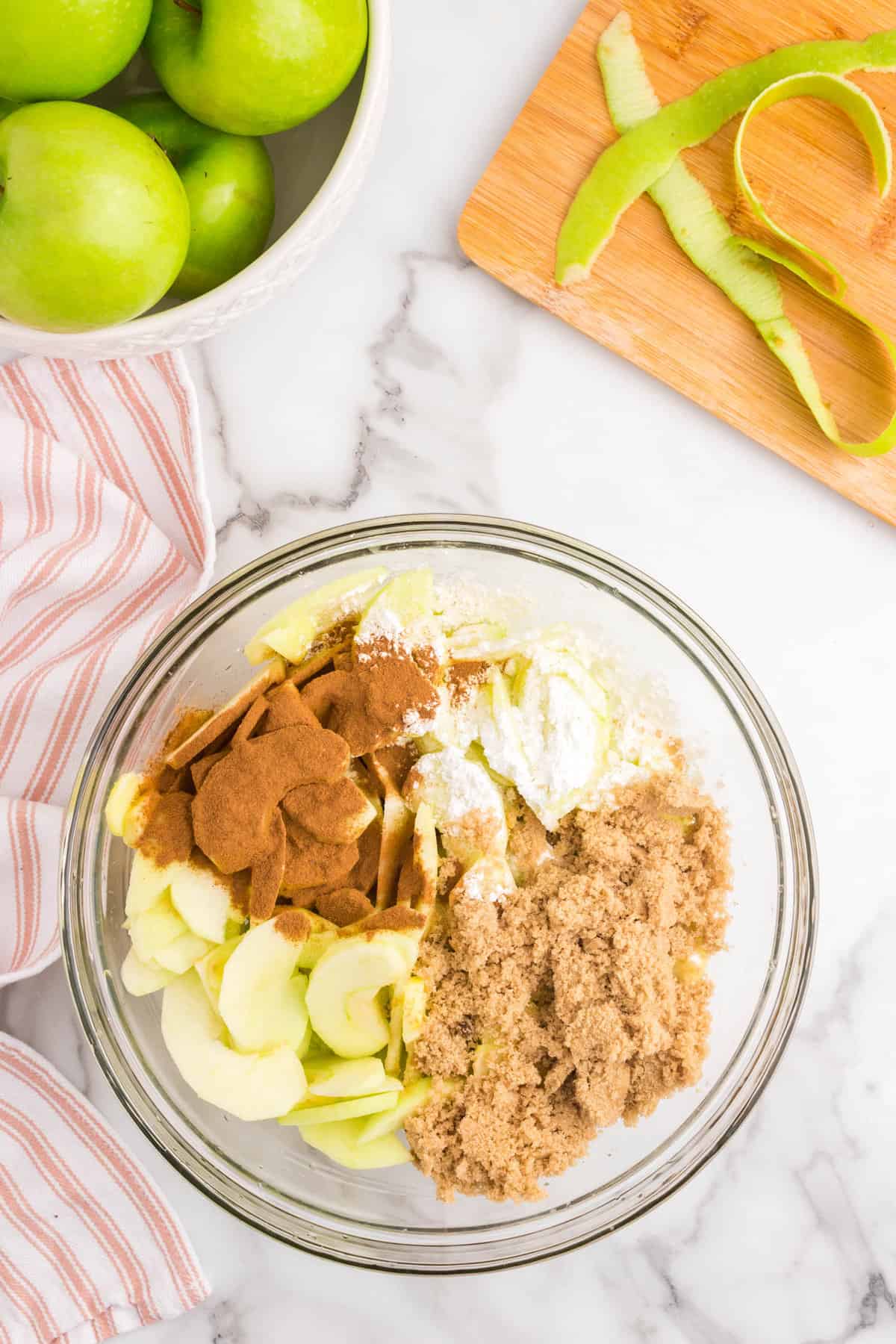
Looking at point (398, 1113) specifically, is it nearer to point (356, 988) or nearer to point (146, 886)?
point (356, 988)

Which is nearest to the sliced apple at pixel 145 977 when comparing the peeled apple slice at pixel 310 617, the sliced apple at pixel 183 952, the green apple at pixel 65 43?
the sliced apple at pixel 183 952

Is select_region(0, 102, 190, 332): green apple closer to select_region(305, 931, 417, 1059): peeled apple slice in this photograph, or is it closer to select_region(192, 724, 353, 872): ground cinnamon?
select_region(192, 724, 353, 872): ground cinnamon

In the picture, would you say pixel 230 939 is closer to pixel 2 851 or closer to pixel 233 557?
pixel 2 851

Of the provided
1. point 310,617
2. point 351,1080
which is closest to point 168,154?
point 310,617

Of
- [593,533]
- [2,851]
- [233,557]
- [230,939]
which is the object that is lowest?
[2,851]

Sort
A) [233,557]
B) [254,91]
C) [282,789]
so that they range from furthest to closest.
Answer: [233,557] < [282,789] < [254,91]

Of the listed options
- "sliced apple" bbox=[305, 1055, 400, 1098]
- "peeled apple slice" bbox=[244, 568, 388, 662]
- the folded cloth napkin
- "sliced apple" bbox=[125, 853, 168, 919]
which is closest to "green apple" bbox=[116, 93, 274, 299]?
the folded cloth napkin

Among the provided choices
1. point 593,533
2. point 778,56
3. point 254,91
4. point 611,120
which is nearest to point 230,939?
point 593,533
